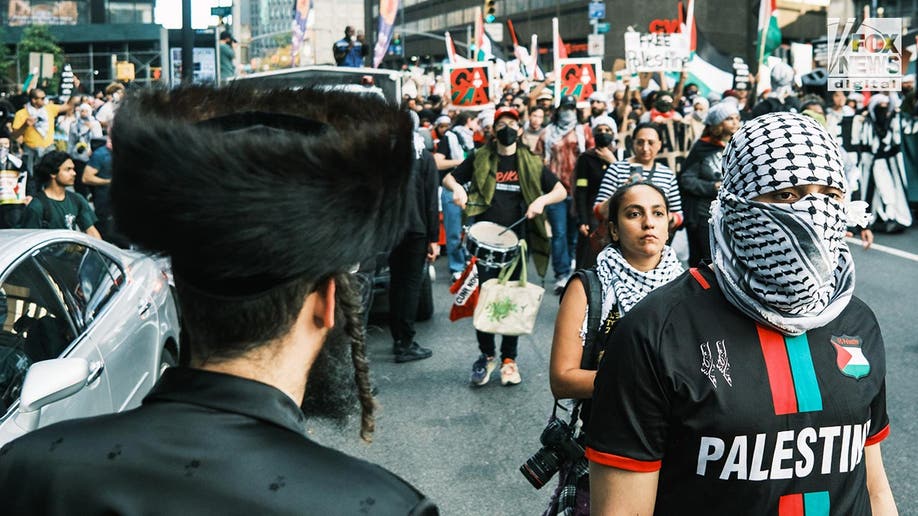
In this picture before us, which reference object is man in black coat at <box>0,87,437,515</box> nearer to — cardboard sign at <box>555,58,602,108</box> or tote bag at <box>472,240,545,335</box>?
tote bag at <box>472,240,545,335</box>

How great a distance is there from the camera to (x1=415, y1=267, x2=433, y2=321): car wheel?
31.3ft

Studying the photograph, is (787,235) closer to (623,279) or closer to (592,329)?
(592,329)

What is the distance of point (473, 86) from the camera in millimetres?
18062

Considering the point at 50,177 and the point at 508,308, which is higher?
the point at 50,177

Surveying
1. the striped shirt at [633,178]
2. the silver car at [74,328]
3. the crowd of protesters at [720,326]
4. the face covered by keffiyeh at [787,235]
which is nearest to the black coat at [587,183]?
the striped shirt at [633,178]

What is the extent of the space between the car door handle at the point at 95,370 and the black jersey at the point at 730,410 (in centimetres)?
253

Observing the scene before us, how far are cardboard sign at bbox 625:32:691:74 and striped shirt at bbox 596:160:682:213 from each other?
12.0m

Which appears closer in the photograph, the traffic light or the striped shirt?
the striped shirt

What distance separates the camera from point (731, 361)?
7.43ft

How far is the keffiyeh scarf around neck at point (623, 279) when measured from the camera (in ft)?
12.0

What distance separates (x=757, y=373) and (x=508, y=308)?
4632 mm

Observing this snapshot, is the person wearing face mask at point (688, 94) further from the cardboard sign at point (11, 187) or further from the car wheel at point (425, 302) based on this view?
the cardboard sign at point (11, 187)
